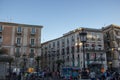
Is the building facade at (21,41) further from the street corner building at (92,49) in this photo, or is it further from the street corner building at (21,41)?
the street corner building at (92,49)

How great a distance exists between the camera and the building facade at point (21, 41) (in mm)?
50438

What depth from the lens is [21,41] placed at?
52250 millimetres

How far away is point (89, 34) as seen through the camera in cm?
5912

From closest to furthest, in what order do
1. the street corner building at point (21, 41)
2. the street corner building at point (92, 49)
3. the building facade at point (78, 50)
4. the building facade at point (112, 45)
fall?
1. the street corner building at point (21, 41)
2. the building facade at point (78, 50)
3. the street corner building at point (92, 49)
4. the building facade at point (112, 45)

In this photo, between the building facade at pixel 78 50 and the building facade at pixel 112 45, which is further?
the building facade at pixel 112 45

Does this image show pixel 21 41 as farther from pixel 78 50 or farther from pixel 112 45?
→ pixel 112 45

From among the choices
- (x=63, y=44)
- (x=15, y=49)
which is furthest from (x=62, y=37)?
(x=15, y=49)

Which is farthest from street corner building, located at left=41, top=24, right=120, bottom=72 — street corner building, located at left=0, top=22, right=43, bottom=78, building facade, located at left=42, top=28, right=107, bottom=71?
street corner building, located at left=0, top=22, right=43, bottom=78

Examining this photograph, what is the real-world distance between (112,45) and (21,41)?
1101 inches

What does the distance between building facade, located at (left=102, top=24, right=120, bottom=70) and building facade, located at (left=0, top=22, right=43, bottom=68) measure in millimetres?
22641

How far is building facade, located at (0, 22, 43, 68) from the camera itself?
50438 mm

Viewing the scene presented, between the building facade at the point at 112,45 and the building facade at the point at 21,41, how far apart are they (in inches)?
891

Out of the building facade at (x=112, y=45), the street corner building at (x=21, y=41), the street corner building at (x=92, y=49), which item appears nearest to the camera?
the street corner building at (x=21, y=41)

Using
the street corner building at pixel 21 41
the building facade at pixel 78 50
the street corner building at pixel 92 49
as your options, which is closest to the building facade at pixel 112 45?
the street corner building at pixel 92 49
